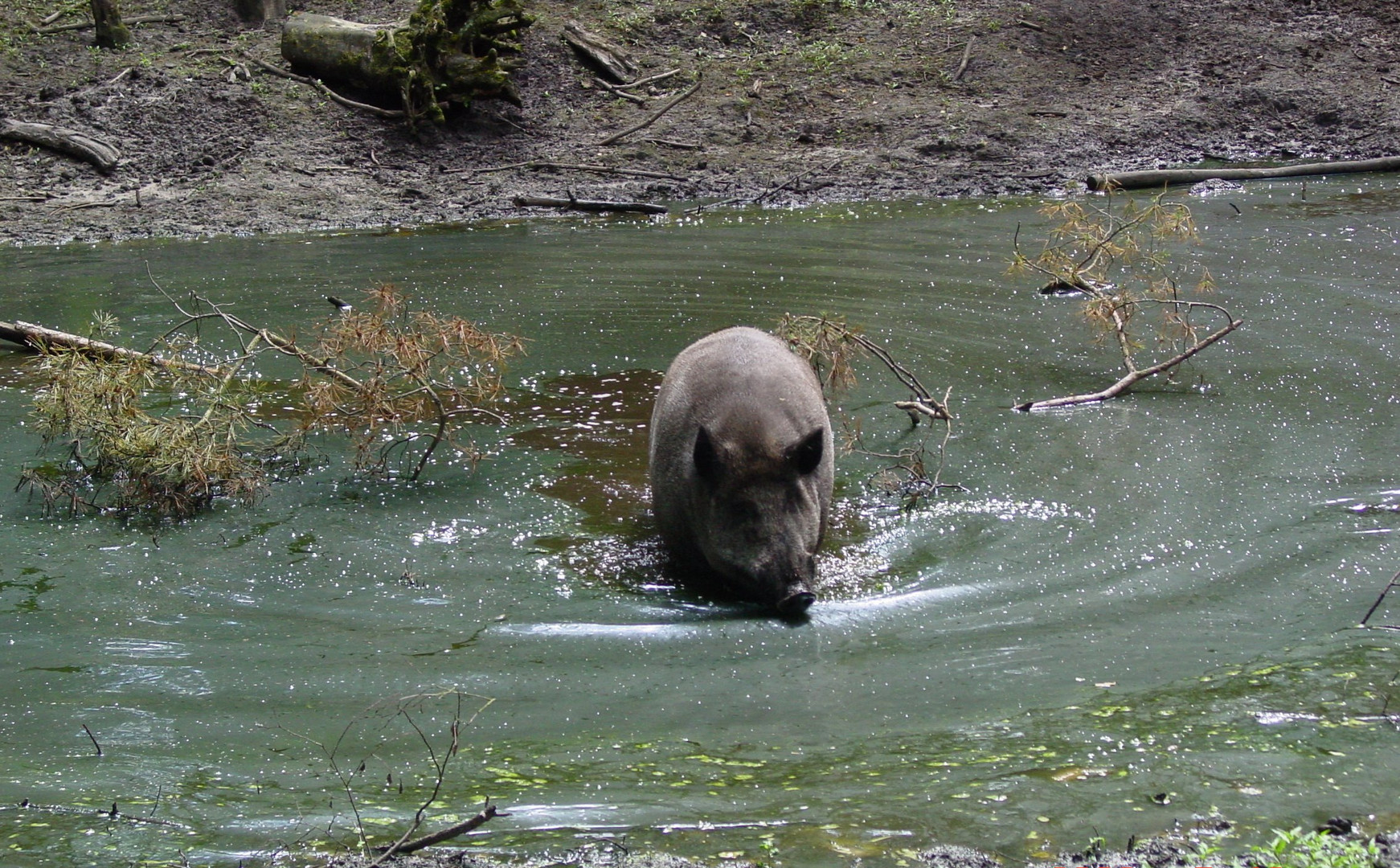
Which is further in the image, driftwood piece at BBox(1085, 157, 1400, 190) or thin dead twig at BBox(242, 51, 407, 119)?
thin dead twig at BBox(242, 51, 407, 119)

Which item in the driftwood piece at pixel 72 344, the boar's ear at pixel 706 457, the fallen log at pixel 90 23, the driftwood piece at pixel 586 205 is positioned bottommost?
the driftwood piece at pixel 586 205

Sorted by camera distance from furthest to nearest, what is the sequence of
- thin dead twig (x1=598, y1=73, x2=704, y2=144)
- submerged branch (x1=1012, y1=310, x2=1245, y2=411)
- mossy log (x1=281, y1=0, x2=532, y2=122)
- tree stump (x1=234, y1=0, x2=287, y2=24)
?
tree stump (x1=234, y1=0, x2=287, y2=24)
thin dead twig (x1=598, y1=73, x2=704, y2=144)
mossy log (x1=281, y1=0, x2=532, y2=122)
submerged branch (x1=1012, y1=310, x2=1245, y2=411)

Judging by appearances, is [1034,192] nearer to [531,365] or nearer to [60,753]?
[531,365]

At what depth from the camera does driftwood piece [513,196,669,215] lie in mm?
17453

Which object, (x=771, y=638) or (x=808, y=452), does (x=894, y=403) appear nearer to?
(x=808, y=452)

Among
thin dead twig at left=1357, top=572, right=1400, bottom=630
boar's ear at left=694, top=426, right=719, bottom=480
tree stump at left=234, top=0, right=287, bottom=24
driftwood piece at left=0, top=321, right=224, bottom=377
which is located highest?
tree stump at left=234, top=0, right=287, bottom=24

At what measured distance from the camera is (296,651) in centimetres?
630

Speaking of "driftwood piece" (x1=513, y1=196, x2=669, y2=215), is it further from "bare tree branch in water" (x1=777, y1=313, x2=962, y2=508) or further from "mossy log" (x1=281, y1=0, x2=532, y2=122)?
"bare tree branch in water" (x1=777, y1=313, x2=962, y2=508)

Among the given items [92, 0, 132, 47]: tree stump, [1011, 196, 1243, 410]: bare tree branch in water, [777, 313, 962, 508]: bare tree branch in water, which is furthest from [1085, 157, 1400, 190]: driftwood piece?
[92, 0, 132, 47]: tree stump

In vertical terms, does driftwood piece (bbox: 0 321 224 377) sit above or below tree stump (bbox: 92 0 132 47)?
below

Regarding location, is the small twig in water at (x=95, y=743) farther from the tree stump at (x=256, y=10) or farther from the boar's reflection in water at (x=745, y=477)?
the tree stump at (x=256, y=10)

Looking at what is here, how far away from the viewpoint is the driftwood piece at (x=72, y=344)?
29.6 feet

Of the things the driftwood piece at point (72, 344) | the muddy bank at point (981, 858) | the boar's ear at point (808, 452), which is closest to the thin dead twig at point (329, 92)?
the driftwood piece at point (72, 344)

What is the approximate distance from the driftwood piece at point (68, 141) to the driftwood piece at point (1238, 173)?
42.9 feet
